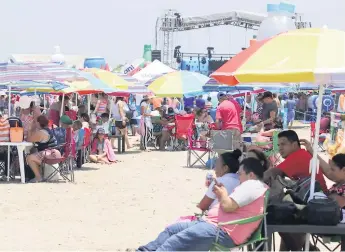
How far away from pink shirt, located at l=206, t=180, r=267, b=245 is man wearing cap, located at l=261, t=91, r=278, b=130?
8.13 metres

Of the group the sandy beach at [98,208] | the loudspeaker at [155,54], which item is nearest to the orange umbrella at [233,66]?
the sandy beach at [98,208]

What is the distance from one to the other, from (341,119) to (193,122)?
3.67 meters

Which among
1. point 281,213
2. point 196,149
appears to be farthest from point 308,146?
point 196,149

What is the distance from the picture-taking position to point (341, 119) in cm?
1609

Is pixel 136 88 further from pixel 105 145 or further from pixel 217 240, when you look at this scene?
pixel 217 240

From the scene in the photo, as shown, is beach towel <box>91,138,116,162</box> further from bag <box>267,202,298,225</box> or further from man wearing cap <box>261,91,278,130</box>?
bag <box>267,202,298,225</box>

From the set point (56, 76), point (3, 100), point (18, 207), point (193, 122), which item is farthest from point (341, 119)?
point (3, 100)

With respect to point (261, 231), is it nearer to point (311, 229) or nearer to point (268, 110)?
point (311, 229)

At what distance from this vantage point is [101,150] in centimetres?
1553

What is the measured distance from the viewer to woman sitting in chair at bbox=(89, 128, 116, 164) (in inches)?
598

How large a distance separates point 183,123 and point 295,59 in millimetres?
12346

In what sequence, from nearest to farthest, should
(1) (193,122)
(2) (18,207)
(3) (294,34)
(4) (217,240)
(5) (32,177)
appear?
(4) (217,240)
(3) (294,34)
(2) (18,207)
(5) (32,177)
(1) (193,122)

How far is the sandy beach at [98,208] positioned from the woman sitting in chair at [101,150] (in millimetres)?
940

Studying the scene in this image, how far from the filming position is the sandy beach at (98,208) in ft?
24.3
